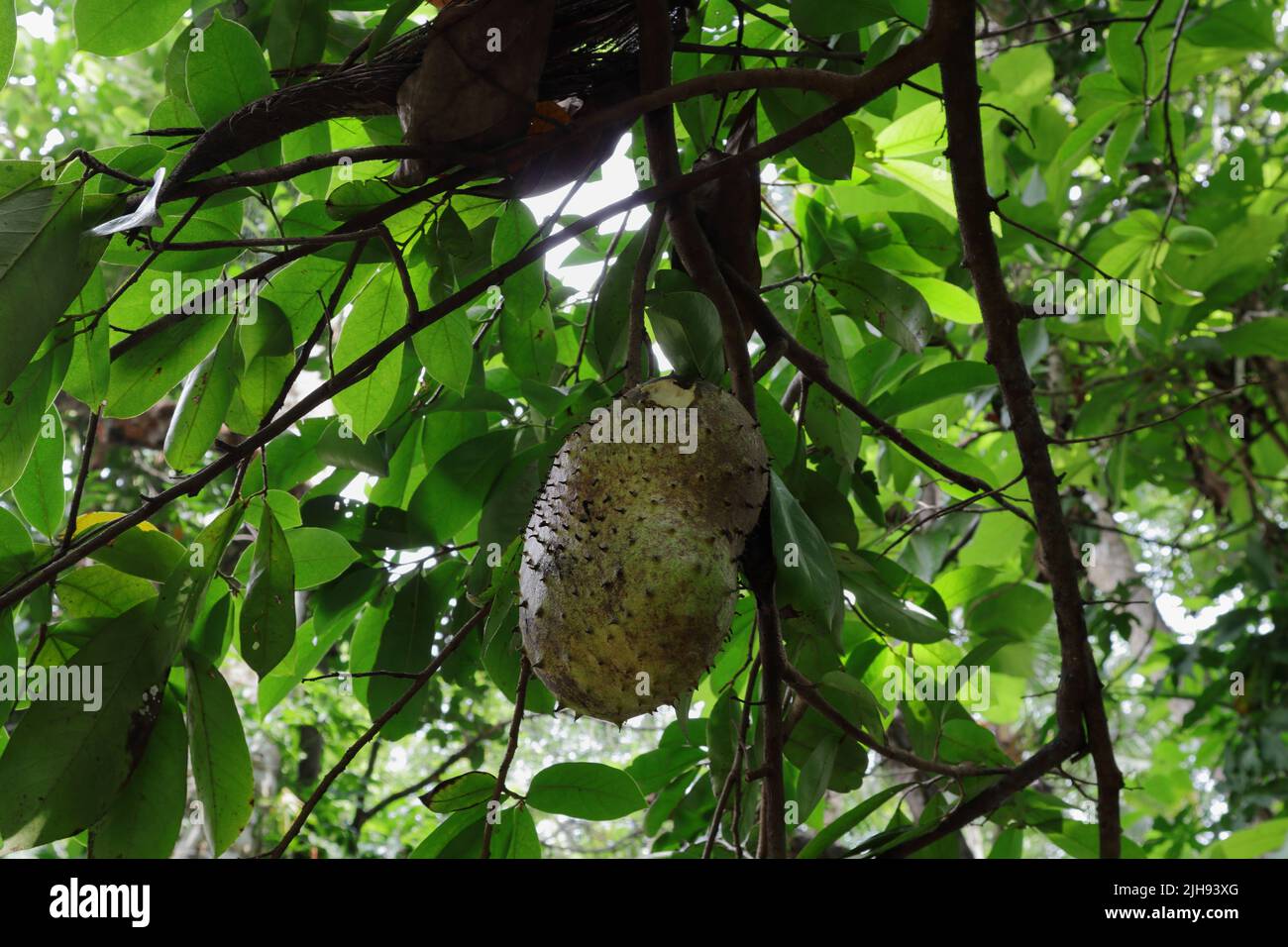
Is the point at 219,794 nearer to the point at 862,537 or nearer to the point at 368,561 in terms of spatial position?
the point at 368,561

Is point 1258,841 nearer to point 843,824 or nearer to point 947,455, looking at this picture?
point 843,824

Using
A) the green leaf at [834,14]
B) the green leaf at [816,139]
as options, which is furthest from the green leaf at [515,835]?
the green leaf at [834,14]

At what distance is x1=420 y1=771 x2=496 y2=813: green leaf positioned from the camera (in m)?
1.07

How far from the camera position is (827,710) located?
0.98 m

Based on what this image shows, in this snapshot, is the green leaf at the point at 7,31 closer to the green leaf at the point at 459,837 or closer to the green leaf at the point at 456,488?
the green leaf at the point at 456,488

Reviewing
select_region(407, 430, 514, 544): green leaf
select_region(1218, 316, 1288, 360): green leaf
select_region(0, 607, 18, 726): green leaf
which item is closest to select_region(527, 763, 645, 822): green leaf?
select_region(407, 430, 514, 544): green leaf

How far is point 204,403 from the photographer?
1137 millimetres

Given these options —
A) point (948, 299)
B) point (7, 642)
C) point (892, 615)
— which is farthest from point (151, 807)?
point (948, 299)

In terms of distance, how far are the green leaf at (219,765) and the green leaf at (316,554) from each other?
17 cm

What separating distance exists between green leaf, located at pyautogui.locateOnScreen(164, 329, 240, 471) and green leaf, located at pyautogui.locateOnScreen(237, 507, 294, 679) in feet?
0.60

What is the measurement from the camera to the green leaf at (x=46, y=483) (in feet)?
3.52

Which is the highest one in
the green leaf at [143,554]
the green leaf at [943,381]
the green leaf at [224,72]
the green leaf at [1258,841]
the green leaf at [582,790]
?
the green leaf at [224,72]

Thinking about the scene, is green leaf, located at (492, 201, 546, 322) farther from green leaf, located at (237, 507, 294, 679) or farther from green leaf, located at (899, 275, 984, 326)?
green leaf, located at (899, 275, 984, 326)
